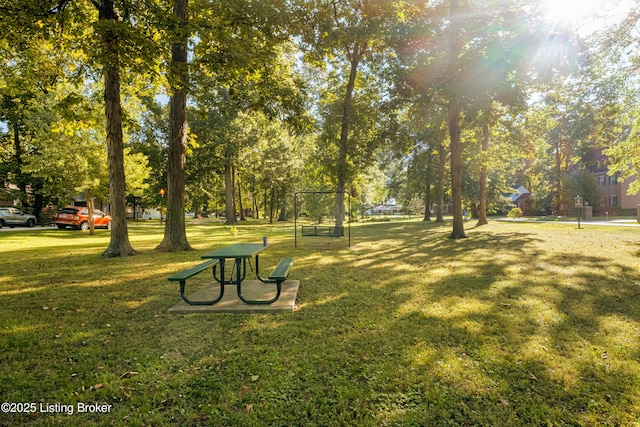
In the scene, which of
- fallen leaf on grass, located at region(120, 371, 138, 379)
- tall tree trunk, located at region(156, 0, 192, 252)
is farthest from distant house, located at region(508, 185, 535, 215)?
fallen leaf on grass, located at region(120, 371, 138, 379)

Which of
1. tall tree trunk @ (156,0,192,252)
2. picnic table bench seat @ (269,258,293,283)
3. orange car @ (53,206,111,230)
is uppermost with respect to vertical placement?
tall tree trunk @ (156,0,192,252)

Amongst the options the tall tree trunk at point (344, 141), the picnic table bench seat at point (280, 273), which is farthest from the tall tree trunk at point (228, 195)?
the picnic table bench seat at point (280, 273)

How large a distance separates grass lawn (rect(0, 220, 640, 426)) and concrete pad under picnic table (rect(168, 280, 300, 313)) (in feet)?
0.64

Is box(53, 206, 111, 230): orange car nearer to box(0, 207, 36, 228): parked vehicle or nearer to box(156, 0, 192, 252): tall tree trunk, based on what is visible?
box(0, 207, 36, 228): parked vehicle

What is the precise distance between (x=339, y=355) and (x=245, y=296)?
2.77 m

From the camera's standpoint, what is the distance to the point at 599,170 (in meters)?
46.5

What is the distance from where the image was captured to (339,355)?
12.4 feet

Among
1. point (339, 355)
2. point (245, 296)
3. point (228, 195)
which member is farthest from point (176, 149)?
point (228, 195)

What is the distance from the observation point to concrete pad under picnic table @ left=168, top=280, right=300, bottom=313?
527 cm

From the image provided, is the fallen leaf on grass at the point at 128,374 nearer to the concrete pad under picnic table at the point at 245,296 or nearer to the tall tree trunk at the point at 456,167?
the concrete pad under picnic table at the point at 245,296

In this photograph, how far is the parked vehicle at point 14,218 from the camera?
24.3 m

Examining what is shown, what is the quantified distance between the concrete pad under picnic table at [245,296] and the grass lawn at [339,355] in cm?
19

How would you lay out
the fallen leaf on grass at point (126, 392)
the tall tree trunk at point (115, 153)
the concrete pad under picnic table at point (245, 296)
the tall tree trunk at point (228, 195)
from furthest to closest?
the tall tree trunk at point (228, 195) < the tall tree trunk at point (115, 153) < the concrete pad under picnic table at point (245, 296) < the fallen leaf on grass at point (126, 392)

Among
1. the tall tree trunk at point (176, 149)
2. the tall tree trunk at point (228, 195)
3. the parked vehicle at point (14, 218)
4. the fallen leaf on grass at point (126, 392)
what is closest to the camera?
the fallen leaf on grass at point (126, 392)
